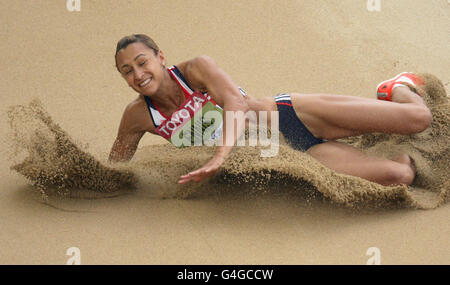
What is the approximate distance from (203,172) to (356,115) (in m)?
0.76

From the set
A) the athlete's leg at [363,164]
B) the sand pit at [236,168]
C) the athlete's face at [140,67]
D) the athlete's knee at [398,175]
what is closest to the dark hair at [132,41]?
the athlete's face at [140,67]

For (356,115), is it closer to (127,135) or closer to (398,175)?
(398,175)

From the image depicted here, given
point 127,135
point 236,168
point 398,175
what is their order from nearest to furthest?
1. point 236,168
2. point 398,175
3. point 127,135

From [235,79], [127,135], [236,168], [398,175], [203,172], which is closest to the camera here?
[203,172]

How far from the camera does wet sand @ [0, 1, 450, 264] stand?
6.25ft

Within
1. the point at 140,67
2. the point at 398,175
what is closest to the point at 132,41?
the point at 140,67

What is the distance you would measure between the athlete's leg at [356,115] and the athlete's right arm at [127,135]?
68 centimetres

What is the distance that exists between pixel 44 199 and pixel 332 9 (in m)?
2.97

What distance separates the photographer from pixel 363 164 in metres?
2.26

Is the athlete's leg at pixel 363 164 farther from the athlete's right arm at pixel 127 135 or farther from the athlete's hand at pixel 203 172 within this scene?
the athlete's right arm at pixel 127 135

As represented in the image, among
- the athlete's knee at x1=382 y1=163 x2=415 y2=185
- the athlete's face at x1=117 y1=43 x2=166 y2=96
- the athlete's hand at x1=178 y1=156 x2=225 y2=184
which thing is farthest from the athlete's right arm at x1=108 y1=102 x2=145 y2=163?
the athlete's knee at x1=382 y1=163 x2=415 y2=185

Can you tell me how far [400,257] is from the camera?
5.97ft

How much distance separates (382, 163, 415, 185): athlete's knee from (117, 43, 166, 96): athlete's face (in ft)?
3.26

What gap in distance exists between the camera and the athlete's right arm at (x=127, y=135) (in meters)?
2.41
